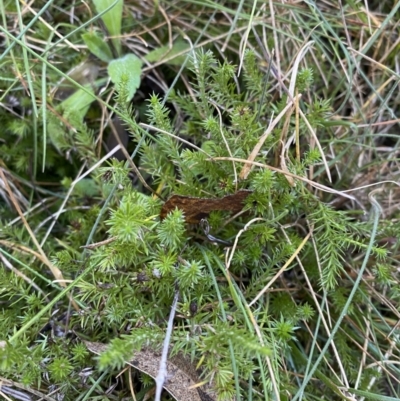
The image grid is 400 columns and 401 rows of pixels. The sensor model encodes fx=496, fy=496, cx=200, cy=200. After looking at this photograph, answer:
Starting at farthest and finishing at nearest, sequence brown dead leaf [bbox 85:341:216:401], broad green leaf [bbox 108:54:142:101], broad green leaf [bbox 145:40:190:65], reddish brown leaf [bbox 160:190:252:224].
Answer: broad green leaf [bbox 145:40:190:65] → broad green leaf [bbox 108:54:142:101] → reddish brown leaf [bbox 160:190:252:224] → brown dead leaf [bbox 85:341:216:401]

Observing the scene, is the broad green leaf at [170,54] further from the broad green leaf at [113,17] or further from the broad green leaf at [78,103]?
the broad green leaf at [78,103]

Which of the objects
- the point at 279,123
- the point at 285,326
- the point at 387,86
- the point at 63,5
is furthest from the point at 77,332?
the point at 387,86

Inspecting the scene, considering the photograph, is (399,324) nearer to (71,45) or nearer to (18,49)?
(71,45)

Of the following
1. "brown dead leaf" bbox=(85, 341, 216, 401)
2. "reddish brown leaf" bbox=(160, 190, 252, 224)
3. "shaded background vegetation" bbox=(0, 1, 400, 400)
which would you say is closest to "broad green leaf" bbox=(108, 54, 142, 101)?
"shaded background vegetation" bbox=(0, 1, 400, 400)

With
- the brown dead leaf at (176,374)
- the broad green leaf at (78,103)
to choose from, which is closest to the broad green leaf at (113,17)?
the broad green leaf at (78,103)

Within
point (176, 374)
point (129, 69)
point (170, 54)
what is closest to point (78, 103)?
point (129, 69)

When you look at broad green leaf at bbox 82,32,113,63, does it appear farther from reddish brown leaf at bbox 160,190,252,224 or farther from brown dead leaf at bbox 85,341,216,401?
brown dead leaf at bbox 85,341,216,401

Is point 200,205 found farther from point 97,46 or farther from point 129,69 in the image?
point 97,46
